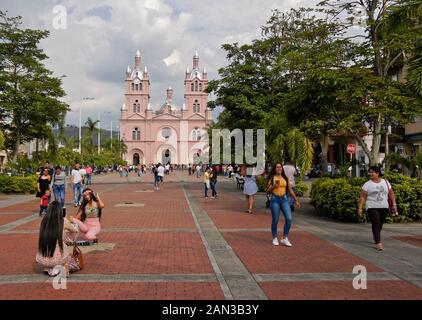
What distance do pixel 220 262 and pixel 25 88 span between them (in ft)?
69.0

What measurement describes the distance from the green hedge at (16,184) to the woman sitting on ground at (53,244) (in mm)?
18576

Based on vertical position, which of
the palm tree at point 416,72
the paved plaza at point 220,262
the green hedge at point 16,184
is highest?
the palm tree at point 416,72

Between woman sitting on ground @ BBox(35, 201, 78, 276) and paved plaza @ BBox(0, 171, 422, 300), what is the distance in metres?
0.20

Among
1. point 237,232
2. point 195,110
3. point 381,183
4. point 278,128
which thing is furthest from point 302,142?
point 195,110

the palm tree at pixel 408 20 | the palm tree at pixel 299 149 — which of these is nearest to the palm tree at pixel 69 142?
the palm tree at pixel 299 149

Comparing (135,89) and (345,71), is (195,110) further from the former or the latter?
(345,71)

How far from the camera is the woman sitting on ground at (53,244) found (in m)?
6.34

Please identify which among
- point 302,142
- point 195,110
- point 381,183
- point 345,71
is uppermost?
point 195,110

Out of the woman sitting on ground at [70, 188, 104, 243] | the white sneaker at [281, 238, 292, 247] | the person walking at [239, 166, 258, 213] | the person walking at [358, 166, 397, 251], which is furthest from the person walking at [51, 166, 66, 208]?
the person walking at [358, 166, 397, 251]

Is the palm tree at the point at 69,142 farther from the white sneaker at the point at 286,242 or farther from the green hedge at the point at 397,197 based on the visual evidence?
the white sneaker at the point at 286,242

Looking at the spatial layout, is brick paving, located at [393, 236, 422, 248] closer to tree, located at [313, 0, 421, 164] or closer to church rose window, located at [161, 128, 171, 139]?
tree, located at [313, 0, 421, 164]
